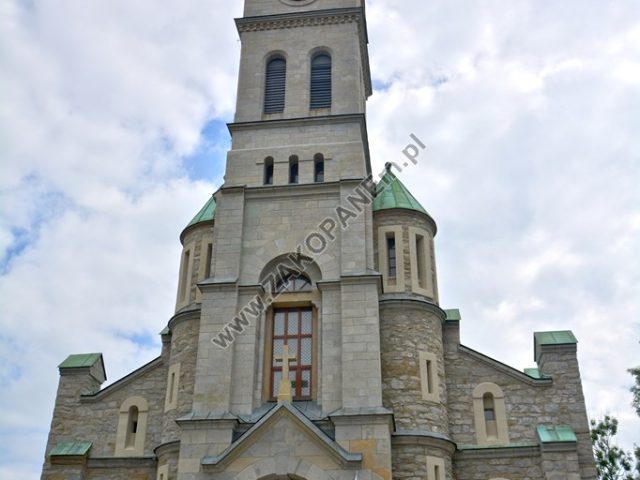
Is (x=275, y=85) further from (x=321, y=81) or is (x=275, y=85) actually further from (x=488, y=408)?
(x=488, y=408)

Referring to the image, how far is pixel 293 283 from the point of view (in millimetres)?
24188

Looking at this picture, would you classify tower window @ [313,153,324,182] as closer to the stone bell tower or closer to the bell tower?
the stone bell tower

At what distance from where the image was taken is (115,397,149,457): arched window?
24719 mm

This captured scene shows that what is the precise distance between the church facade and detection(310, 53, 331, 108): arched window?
0.11m

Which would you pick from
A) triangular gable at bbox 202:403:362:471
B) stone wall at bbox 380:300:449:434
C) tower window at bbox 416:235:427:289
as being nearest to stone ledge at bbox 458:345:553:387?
stone wall at bbox 380:300:449:434

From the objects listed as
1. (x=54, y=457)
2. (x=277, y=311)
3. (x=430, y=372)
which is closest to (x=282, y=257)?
(x=277, y=311)

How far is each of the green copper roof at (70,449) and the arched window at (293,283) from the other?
864 centimetres

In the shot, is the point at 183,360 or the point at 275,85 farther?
the point at 275,85

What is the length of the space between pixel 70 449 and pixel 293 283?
962 cm

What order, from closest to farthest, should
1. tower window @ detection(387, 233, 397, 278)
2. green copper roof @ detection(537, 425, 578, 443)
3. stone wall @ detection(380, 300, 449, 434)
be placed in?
1. green copper roof @ detection(537, 425, 578, 443)
2. stone wall @ detection(380, 300, 449, 434)
3. tower window @ detection(387, 233, 397, 278)

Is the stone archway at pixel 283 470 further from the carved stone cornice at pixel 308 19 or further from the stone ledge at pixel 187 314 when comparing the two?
the carved stone cornice at pixel 308 19

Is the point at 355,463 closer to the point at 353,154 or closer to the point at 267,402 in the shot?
the point at 267,402

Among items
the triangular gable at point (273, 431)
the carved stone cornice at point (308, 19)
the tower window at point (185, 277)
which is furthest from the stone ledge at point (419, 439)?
the carved stone cornice at point (308, 19)

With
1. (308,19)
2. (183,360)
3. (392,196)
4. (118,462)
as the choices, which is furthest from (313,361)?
(308,19)
